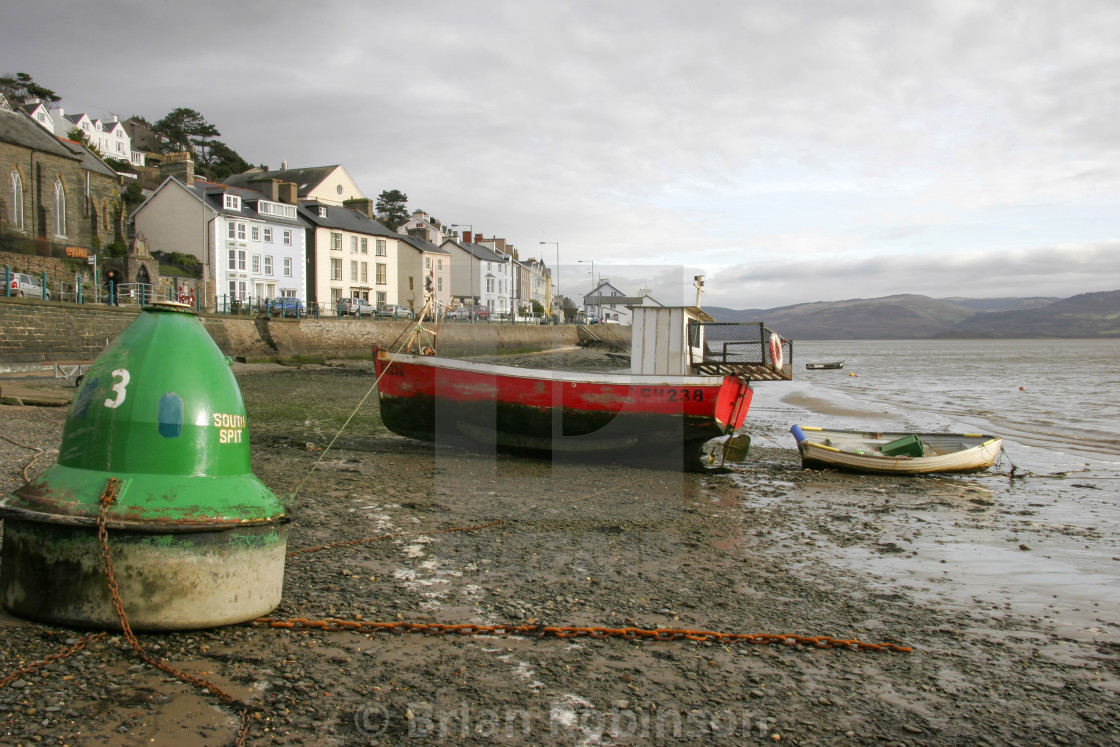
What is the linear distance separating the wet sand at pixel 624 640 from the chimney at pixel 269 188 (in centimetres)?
4485

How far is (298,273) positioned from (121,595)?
50.1 m

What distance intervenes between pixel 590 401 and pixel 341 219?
160ft

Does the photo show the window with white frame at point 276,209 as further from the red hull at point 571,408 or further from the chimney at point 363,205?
the red hull at point 571,408

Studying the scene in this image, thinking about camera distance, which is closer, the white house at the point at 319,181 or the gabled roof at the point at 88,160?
the gabled roof at the point at 88,160

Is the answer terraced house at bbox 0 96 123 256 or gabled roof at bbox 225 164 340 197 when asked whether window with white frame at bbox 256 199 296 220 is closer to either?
terraced house at bbox 0 96 123 256

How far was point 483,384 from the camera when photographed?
492 inches

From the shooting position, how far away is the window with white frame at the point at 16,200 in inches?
1452

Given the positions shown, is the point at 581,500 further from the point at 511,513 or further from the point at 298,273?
the point at 298,273

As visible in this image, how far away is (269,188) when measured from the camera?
52.7 meters

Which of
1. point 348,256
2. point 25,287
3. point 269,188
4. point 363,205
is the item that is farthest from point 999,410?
point 363,205

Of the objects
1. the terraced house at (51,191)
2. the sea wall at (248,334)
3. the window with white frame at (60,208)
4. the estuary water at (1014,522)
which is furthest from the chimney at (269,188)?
the estuary water at (1014,522)

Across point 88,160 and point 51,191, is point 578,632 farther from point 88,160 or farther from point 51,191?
point 88,160

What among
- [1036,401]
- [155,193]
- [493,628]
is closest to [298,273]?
[155,193]

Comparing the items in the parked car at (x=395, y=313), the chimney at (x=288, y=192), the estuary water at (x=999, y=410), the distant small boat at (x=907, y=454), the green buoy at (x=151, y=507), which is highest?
the chimney at (x=288, y=192)
